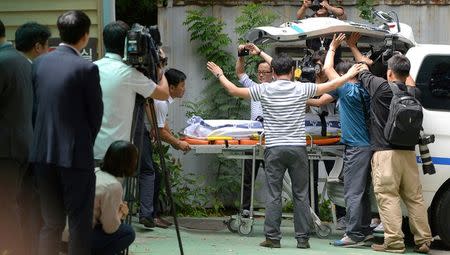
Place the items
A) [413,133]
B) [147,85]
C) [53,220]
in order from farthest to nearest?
[413,133]
[147,85]
[53,220]

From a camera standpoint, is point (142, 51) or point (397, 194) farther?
point (397, 194)

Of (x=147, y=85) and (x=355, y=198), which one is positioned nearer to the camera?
(x=147, y=85)

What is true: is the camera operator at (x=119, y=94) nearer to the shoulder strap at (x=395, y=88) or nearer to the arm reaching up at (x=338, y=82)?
the arm reaching up at (x=338, y=82)

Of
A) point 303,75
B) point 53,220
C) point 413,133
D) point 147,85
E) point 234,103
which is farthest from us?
point 234,103

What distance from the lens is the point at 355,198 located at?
9.28 meters

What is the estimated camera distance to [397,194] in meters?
9.02

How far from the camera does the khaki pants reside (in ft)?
29.5

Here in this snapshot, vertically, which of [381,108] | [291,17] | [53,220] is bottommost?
[53,220]

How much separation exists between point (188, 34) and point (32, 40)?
4502mm

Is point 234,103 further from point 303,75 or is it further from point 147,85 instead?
point 147,85

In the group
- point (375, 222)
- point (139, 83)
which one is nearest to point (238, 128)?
point (375, 222)

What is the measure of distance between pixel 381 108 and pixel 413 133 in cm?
45

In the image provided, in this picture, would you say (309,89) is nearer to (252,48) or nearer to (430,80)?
(252,48)

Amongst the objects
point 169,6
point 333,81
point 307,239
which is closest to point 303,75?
point 333,81
